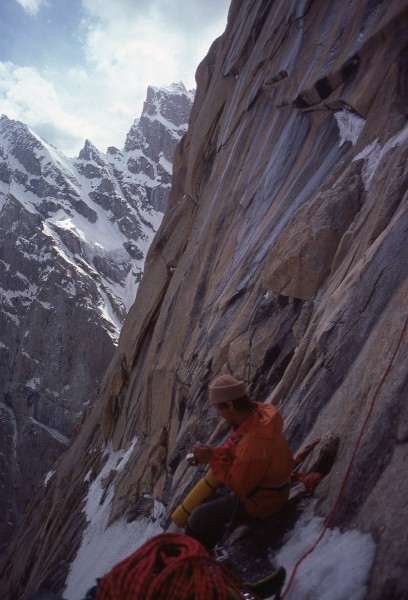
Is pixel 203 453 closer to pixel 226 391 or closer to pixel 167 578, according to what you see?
pixel 226 391

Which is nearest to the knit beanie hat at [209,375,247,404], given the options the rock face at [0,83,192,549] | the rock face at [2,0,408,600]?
the rock face at [2,0,408,600]

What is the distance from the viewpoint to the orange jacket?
368 cm

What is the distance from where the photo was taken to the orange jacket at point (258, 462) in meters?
3.68

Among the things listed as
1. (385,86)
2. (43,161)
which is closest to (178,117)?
(43,161)

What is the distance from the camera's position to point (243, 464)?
144 inches

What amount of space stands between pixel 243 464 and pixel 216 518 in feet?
3.06

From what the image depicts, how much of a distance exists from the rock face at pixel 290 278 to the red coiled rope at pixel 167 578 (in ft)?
3.43

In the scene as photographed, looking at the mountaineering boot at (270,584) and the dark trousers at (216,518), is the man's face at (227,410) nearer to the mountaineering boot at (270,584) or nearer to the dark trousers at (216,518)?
the dark trousers at (216,518)

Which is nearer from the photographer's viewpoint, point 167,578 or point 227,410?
point 167,578

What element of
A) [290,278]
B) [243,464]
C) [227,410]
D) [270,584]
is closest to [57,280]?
[290,278]

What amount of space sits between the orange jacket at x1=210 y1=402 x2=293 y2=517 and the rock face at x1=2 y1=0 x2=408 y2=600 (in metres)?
0.53

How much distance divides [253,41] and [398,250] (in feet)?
53.8

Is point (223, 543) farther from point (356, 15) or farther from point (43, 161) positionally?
point (43, 161)

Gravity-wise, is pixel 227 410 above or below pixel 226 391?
below
